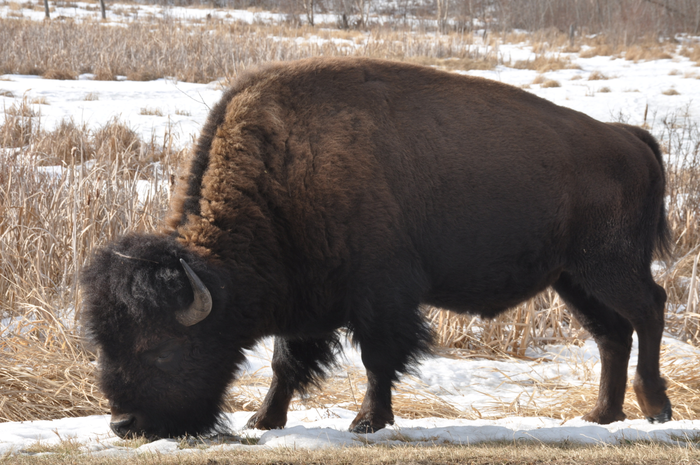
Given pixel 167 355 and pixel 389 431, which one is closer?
pixel 167 355

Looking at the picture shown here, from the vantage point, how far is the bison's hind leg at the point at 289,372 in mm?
3904

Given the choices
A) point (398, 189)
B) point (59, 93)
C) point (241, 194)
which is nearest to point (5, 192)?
point (241, 194)

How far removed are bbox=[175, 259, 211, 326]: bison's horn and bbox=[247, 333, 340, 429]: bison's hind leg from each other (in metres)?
0.92

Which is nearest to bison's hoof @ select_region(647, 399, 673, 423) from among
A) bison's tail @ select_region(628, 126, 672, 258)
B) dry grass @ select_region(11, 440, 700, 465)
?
bison's tail @ select_region(628, 126, 672, 258)

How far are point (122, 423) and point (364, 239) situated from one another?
5.17ft

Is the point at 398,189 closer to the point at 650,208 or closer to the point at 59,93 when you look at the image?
the point at 650,208

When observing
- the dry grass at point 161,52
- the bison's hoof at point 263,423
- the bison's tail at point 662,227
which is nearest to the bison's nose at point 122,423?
the bison's hoof at point 263,423

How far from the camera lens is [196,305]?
306cm

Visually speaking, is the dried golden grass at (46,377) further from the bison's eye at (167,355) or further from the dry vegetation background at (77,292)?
the bison's eye at (167,355)

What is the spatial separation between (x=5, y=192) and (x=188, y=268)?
4.09 metres

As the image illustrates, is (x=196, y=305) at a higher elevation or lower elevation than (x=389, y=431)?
higher

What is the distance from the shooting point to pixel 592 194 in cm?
404

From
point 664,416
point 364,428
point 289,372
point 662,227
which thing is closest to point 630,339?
point 664,416

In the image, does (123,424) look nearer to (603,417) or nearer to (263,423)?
(263,423)
